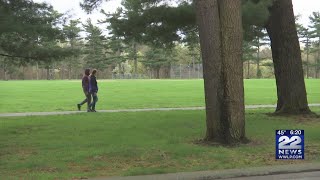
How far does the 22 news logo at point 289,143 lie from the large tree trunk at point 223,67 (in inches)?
146

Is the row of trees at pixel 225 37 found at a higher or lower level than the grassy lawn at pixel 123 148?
higher

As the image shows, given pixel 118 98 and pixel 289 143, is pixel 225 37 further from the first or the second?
pixel 118 98

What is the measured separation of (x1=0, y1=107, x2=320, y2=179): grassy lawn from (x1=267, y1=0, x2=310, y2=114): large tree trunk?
165cm

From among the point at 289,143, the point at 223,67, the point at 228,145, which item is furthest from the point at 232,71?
the point at 289,143

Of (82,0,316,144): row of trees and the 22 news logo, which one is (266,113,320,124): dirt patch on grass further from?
the 22 news logo

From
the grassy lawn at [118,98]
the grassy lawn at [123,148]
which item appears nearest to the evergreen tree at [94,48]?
the grassy lawn at [118,98]

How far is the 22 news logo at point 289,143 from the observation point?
7.45 m

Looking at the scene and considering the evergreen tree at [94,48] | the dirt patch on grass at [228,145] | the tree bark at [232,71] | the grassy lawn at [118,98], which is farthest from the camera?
the evergreen tree at [94,48]

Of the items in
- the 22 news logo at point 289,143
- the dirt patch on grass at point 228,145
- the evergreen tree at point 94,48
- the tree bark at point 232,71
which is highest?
the evergreen tree at point 94,48

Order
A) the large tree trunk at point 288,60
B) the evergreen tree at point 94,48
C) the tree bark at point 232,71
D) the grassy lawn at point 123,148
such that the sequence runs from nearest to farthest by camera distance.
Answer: the grassy lawn at point 123,148, the tree bark at point 232,71, the large tree trunk at point 288,60, the evergreen tree at point 94,48

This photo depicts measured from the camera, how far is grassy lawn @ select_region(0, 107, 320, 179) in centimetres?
889

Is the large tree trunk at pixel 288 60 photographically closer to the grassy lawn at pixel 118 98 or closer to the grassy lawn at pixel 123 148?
the grassy lawn at pixel 123 148

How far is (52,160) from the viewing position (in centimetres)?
955

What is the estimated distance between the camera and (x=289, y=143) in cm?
757
